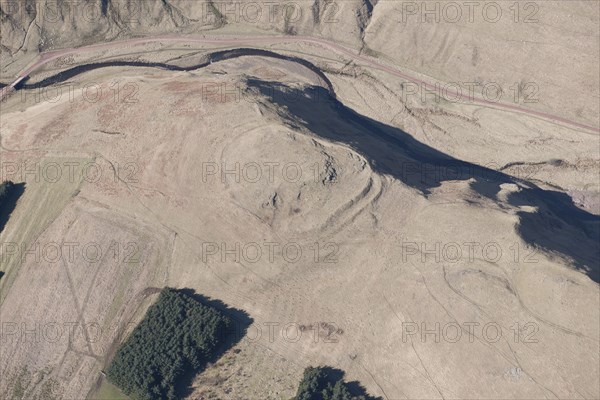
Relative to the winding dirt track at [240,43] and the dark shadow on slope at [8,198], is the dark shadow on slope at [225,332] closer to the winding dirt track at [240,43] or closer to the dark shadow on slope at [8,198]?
the dark shadow on slope at [8,198]

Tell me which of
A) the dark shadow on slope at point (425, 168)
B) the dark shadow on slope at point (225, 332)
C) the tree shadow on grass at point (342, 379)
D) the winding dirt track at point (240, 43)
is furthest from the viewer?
the winding dirt track at point (240, 43)

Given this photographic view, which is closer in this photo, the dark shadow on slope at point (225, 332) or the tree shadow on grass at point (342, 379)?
the tree shadow on grass at point (342, 379)

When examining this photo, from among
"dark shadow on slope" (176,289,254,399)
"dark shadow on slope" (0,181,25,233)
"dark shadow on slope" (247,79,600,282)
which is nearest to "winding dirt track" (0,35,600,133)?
"dark shadow on slope" (247,79,600,282)

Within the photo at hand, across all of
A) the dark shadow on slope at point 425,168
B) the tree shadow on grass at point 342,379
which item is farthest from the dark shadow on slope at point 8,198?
the tree shadow on grass at point 342,379

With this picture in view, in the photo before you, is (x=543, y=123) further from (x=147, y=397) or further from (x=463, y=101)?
(x=147, y=397)

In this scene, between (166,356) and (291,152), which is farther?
(291,152)

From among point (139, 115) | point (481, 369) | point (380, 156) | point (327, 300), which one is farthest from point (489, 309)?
point (139, 115)

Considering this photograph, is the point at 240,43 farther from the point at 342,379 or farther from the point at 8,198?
the point at 342,379
